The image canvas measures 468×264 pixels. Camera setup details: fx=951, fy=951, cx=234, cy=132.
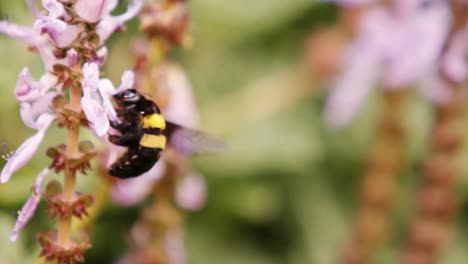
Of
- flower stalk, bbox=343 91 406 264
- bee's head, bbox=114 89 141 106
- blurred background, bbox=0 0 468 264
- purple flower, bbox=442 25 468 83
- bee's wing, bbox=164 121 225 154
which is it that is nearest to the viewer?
bee's head, bbox=114 89 141 106

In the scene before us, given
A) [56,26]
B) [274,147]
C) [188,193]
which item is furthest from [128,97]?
[274,147]

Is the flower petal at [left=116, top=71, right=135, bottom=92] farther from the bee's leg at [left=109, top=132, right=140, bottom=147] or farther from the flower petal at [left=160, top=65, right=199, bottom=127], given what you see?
the flower petal at [left=160, top=65, right=199, bottom=127]

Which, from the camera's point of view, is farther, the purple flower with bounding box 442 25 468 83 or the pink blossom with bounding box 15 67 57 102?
the purple flower with bounding box 442 25 468 83

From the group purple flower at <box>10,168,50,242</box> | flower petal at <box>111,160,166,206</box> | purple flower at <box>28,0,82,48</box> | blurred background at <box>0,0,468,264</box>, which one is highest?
purple flower at <box>28,0,82,48</box>

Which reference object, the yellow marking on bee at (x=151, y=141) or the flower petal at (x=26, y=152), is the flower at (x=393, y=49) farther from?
the flower petal at (x=26, y=152)

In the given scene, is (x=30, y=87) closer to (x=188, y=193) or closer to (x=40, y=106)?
(x=40, y=106)

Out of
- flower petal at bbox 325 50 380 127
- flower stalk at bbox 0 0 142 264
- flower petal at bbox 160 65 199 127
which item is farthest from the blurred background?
flower stalk at bbox 0 0 142 264

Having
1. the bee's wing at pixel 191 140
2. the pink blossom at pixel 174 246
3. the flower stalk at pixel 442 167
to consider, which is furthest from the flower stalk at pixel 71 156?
the flower stalk at pixel 442 167
